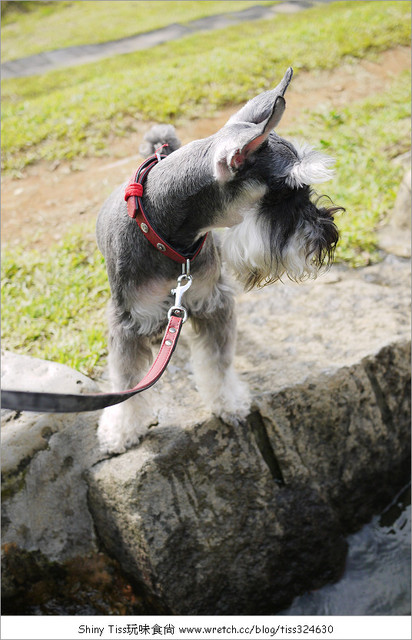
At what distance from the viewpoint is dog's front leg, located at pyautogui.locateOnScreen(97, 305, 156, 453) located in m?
2.87

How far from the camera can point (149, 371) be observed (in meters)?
2.30

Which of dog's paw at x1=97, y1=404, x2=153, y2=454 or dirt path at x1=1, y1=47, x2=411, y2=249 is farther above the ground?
dirt path at x1=1, y1=47, x2=411, y2=249

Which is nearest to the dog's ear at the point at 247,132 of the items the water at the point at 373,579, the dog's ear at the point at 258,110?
the dog's ear at the point at 258,110

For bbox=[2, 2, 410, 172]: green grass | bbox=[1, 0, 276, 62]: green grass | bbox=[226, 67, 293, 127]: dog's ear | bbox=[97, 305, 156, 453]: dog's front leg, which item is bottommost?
bbox=[97, 305, 156, 453]: dog's front leg

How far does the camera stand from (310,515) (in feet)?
11.1

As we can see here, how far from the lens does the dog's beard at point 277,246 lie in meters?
2.42

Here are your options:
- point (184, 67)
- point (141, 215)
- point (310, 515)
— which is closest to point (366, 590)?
point (310, 515)

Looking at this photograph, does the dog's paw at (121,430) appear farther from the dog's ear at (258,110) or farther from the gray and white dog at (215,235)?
the dog's ear at (258,110)

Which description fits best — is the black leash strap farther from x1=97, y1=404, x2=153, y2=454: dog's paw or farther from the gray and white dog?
x1=97, y1=404, x2=153, y2=454: dog's paw

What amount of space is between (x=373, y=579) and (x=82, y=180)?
4769 millimetres

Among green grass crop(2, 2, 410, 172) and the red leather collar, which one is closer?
the red leather collar

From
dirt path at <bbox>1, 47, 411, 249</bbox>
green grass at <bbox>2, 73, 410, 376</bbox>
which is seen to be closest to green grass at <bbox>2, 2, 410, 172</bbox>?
dirt path at <bbox>1, 47, 411, 249</bbox>

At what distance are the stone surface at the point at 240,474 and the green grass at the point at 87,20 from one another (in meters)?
8.55

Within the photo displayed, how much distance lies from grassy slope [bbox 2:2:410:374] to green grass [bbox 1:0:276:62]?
386cm
